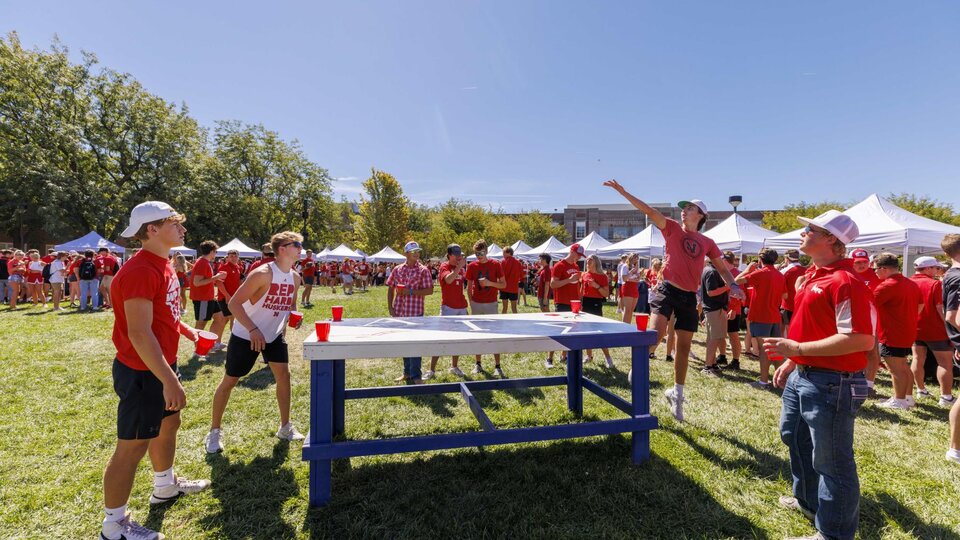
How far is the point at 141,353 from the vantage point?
2.28 metres

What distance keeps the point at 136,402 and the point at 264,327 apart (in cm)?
143

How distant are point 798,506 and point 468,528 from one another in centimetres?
235

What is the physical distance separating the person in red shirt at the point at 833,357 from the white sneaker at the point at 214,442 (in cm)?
447

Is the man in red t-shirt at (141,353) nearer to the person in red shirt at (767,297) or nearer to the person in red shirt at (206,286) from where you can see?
the person in red shirt at (206,286)

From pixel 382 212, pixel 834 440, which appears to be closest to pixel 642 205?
pixel 834 440

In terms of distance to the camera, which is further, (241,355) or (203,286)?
(203,286)

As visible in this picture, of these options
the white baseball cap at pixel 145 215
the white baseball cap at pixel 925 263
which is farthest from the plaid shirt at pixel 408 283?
the white baseball cap at pixel 925 263

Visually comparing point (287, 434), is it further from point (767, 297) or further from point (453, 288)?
point (767, 297)

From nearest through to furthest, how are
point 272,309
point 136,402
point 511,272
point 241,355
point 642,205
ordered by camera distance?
point 136,402
point 241,355
point 272,309
point 642,205
point 511,272

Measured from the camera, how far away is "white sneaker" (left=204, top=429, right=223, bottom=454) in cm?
382

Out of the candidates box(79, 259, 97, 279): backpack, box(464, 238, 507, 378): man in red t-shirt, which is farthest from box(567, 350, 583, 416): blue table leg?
box(79, 259, 97, 279): backpack

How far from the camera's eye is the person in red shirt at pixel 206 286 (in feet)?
23.9

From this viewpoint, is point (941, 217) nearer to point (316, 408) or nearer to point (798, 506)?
point (798, 506)

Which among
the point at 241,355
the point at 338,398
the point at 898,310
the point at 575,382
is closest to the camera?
the point at 241,355
